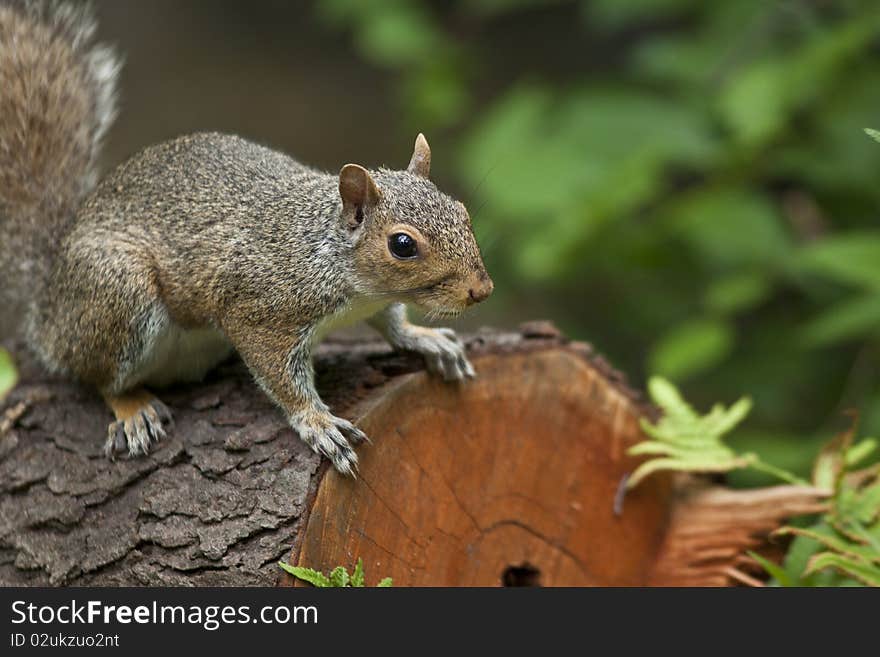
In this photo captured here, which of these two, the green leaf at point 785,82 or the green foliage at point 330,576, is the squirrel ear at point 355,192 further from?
the green leaf at point 785,82

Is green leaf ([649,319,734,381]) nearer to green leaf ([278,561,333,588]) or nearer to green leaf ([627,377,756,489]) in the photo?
green leaf ([627,377,756,489])

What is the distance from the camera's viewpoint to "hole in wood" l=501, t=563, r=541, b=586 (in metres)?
2.77

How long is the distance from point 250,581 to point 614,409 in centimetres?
116

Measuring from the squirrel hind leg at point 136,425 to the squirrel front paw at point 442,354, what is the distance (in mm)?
641

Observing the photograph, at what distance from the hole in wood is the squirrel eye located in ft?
3.02

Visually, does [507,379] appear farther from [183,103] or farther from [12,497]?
[183,103]

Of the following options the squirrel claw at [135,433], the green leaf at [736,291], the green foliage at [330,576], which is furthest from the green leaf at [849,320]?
the squirrel claw at [135,433]

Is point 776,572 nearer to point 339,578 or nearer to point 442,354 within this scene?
point 442,354

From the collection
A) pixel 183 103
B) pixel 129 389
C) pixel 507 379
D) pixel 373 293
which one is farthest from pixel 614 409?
pixel 183 103

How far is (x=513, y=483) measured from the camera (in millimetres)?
2725

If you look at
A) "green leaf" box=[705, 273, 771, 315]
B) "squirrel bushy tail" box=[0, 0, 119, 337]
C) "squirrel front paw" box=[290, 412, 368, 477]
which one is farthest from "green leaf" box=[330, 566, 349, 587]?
"green leaf" box=[705, 273, 771, 315]

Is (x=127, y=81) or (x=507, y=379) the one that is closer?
(x=507, y=379)

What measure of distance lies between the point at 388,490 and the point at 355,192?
0.67 m

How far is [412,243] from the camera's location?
7.62ft
